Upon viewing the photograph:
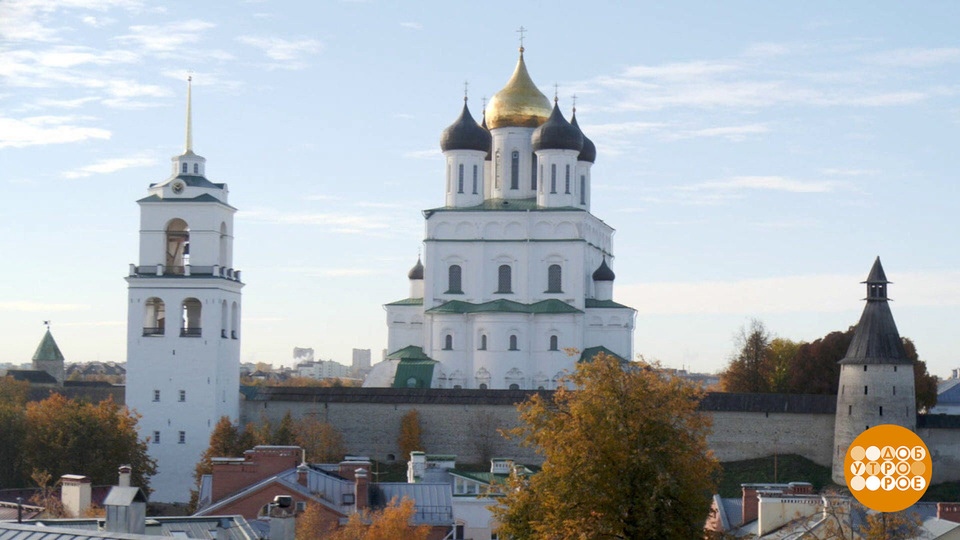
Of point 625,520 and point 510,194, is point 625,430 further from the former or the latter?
point 510,194

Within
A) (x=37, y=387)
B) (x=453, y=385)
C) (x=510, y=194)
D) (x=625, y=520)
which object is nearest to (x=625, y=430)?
(x=625, y=520)

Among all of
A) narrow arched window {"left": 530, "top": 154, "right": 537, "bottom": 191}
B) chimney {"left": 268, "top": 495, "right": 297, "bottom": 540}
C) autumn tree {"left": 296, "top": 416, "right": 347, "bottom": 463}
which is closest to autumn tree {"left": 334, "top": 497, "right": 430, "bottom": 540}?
chimney {"left": 268, "top": 495, "right": 297, "bottom": 540}

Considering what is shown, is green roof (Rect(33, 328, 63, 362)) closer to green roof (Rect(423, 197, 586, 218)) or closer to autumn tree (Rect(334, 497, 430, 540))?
green roof (Rect(423, 197, 586, 218))

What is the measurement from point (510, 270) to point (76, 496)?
95.0 feet

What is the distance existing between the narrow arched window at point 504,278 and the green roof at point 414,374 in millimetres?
3711

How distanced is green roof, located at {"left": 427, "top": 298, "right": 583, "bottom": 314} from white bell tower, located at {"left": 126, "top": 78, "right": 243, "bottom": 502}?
32.8 feet

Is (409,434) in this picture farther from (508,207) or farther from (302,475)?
(302,475)

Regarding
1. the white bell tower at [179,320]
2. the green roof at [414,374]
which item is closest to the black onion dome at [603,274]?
the green roof at [414,374]

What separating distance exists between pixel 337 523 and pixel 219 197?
66.1 ft

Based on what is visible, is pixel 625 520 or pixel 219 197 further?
pixel 219 197

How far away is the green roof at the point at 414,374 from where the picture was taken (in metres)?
54.0

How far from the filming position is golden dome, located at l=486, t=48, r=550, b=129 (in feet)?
192

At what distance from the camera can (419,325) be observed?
57.3 metres

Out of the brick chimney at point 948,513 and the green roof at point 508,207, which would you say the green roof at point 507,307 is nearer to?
the green roof at point 508,207
